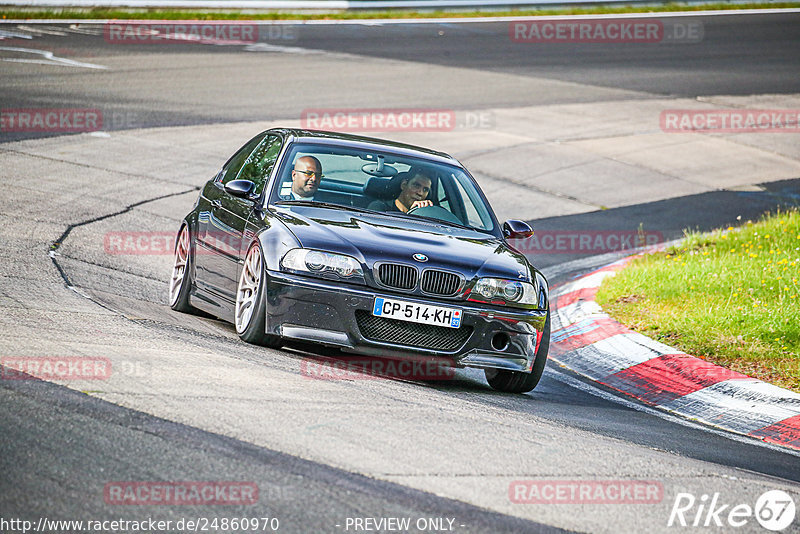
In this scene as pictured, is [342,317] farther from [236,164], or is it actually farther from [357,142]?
[236,164]

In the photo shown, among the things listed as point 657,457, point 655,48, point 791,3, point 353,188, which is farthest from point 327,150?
point 791,3

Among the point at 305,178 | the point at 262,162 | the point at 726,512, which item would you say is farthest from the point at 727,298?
the point at 726,512

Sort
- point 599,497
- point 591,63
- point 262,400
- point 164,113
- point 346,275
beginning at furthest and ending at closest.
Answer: point 591,63 < point 164,113 < point 346,275 < point 262,400 < point 599,497

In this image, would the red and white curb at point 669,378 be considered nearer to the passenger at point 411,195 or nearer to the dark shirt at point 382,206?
the passenger at point 411,195

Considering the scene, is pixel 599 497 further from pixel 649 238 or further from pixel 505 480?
pixel 649 238

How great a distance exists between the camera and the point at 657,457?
230 inches

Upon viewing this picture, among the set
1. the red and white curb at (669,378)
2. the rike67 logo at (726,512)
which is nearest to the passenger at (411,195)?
the red and white curb at (669,378)

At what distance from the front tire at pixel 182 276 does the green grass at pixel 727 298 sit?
12.4 ft

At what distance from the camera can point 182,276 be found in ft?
29.1

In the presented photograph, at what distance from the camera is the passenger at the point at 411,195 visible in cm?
825

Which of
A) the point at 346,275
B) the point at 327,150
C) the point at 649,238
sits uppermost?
the point at 327,150

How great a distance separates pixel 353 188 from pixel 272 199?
65 cm

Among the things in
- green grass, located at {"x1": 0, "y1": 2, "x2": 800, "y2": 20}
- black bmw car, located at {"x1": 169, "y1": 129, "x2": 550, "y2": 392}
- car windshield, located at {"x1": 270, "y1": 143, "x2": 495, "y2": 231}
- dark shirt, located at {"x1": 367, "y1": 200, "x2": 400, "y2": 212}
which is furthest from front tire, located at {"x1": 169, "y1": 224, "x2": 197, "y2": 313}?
green grass, located at {"x1": 0, "y1": 2, "x2": 800, "y2": 20}

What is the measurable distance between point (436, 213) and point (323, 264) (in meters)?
1.59
